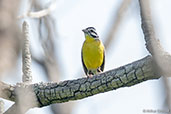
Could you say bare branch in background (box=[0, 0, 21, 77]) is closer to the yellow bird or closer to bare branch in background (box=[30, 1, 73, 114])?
bare branch in background (box=[30, 1, 73, 114])

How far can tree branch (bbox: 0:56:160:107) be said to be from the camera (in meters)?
2.92

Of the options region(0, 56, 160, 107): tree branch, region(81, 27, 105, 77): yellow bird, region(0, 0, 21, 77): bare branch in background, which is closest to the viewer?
region(0, 0, 21, 77): bare branch in background

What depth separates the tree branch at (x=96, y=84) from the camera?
9.59 ft

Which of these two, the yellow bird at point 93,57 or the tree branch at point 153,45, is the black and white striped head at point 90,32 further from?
the tree branch at point 153,45

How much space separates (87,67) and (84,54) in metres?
0.28

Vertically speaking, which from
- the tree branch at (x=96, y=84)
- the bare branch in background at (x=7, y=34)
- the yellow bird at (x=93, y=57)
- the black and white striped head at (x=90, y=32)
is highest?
the black and white striped head at (x=90, y=32)

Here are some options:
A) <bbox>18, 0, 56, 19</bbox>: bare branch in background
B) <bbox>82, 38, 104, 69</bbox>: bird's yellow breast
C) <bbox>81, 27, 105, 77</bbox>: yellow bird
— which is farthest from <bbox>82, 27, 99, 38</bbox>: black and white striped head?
<bbox>18, 0, 56, 19</bbox>: bare branch in background

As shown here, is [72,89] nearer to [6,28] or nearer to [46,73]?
[46,73]

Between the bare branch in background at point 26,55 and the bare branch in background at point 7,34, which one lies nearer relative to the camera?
the bare branch in background at point 7,34

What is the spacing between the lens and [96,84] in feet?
11.1

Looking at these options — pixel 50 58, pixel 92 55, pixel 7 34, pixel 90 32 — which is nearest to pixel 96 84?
pixel 50 58

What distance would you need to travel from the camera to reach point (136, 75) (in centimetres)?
299

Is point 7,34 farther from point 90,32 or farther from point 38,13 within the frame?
point 90,32

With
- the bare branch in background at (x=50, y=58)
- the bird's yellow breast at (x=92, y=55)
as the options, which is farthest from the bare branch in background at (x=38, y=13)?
the bird's yellow breast at (x=92, y=55)
